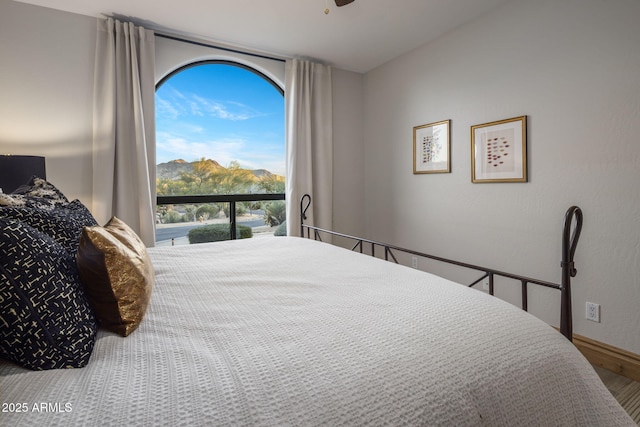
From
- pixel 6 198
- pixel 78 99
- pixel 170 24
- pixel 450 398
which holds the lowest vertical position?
pixel 450 398

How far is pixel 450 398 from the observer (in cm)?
68

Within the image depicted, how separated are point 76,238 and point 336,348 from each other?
84 cm

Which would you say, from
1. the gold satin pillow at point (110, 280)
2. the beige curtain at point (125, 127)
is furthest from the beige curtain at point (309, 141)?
the gold satin pillow at point (110, 280)

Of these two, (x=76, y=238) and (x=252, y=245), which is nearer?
Result: (x=76, y=238)

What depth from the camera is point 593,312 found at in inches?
82.4

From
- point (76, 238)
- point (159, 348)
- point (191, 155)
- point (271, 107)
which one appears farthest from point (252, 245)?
point (271, 107)

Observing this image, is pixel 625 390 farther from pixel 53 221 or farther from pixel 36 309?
pixel 53 221

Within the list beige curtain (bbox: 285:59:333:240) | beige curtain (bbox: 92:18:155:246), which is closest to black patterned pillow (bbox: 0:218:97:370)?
beige curtain (bbox: 92:18:155:246)

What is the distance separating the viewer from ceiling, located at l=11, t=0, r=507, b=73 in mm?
2490

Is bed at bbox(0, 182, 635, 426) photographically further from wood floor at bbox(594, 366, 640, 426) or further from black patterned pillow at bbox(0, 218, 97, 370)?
wood floor at bbox(594, 366, 640, 426)

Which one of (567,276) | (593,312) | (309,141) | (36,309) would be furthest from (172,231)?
(593,312)

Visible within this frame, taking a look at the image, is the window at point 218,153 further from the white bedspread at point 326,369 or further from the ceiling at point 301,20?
the white bedspread at point 326,369

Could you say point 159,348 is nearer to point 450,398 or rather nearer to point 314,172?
point 450,398

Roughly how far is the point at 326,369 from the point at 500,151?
8.08ft
